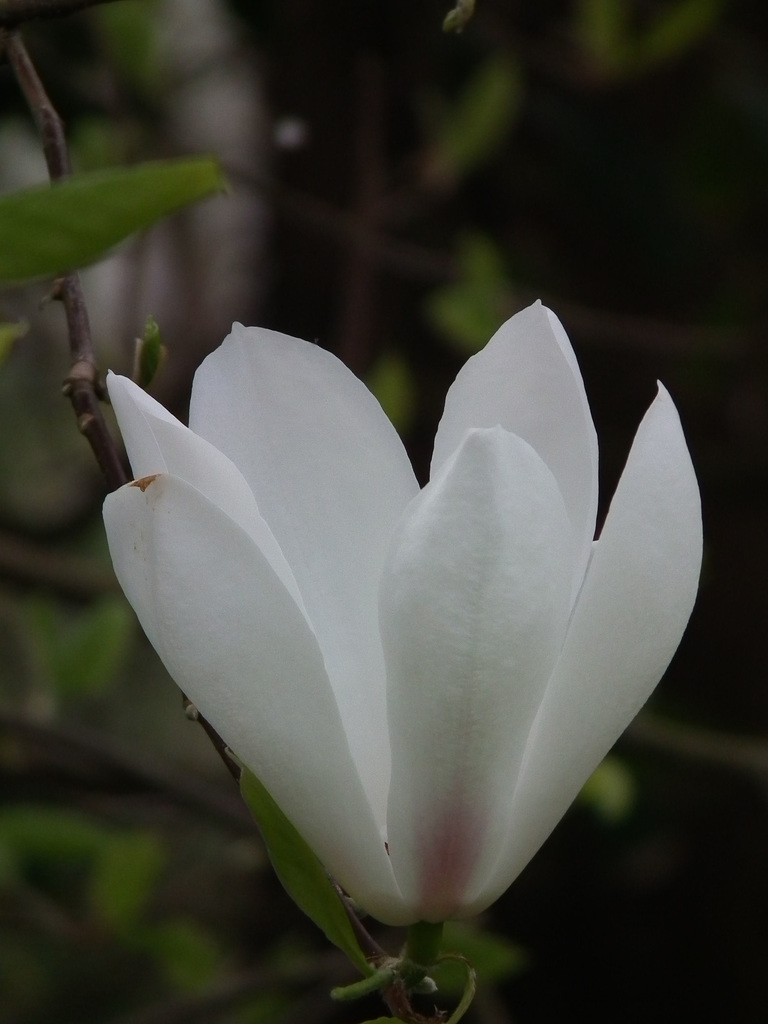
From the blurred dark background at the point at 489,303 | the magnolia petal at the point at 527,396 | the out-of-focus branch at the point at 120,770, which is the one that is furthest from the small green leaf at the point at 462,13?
the blurred dark background at the point at 489,303

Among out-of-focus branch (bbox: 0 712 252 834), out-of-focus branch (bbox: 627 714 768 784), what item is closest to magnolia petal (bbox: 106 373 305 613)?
out-of-focus branch (bbox: 0 712 252 834)

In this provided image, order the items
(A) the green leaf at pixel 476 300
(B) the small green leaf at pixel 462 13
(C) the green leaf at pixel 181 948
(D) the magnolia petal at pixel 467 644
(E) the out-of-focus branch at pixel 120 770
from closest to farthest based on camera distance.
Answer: (D) the magnolia petal at pixel 467 644
(B) the small green leaf at pixel 462 13
(E) the out-of-focus branch at pixel 120 770
(C) the green leaf at pixel 181 948
(A) the green leaf at pixel 476 300

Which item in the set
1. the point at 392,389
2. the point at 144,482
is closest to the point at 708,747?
the point at 392,389

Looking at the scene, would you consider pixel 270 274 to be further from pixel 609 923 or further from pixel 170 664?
pixel 170 664

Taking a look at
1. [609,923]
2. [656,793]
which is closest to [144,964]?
[609,923]

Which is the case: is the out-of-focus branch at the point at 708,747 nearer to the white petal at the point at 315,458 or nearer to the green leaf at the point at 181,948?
the green leaf at the point at 181,948

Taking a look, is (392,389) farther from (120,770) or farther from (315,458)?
(315,458)

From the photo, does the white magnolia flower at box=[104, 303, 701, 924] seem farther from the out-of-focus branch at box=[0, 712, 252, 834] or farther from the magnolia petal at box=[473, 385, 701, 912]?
the out-of-focus branch at box=[0, 712, 252, 834]

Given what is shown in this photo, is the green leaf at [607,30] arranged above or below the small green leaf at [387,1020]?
above
